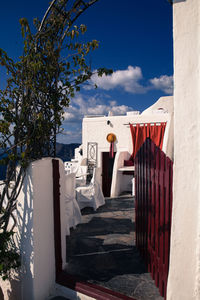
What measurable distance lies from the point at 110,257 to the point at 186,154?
2434 millimetres

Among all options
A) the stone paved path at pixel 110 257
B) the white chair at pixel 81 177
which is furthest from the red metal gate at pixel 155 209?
the white chair at pixel 81 177

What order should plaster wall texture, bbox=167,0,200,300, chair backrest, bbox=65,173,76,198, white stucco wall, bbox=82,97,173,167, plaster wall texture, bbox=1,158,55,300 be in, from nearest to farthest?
1. plaster wall texture, bbox=167,0,200,300
2. plaster wall texture, bbox=1,158,55,300
3. chair backrest, bbox=65,173,76,198
4. white stucco wall, bbox=82,97,173,167

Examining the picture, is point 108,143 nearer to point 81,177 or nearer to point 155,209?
point 81,177

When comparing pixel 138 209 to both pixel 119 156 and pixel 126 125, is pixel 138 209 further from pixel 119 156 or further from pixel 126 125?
pixel 126 125

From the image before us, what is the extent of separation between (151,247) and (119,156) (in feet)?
18.4

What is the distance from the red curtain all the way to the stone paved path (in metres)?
3.86

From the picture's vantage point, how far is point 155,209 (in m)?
2.80

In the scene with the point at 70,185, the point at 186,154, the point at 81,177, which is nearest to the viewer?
the point at 186,154

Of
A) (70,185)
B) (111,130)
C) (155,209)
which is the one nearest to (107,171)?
(111,130)

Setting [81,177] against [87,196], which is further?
[81,177]

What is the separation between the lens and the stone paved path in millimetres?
2760

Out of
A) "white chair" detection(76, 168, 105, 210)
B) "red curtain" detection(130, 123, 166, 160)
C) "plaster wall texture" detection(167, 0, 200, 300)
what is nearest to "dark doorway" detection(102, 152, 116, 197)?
"red curtain" detection(130, 123, 166, 160)

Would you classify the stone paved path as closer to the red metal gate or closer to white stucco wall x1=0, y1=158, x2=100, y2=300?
the red metal gate

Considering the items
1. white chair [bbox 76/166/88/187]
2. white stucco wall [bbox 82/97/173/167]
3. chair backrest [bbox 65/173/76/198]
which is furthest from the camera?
white stucco wall [bbox 82/97/173/167]
